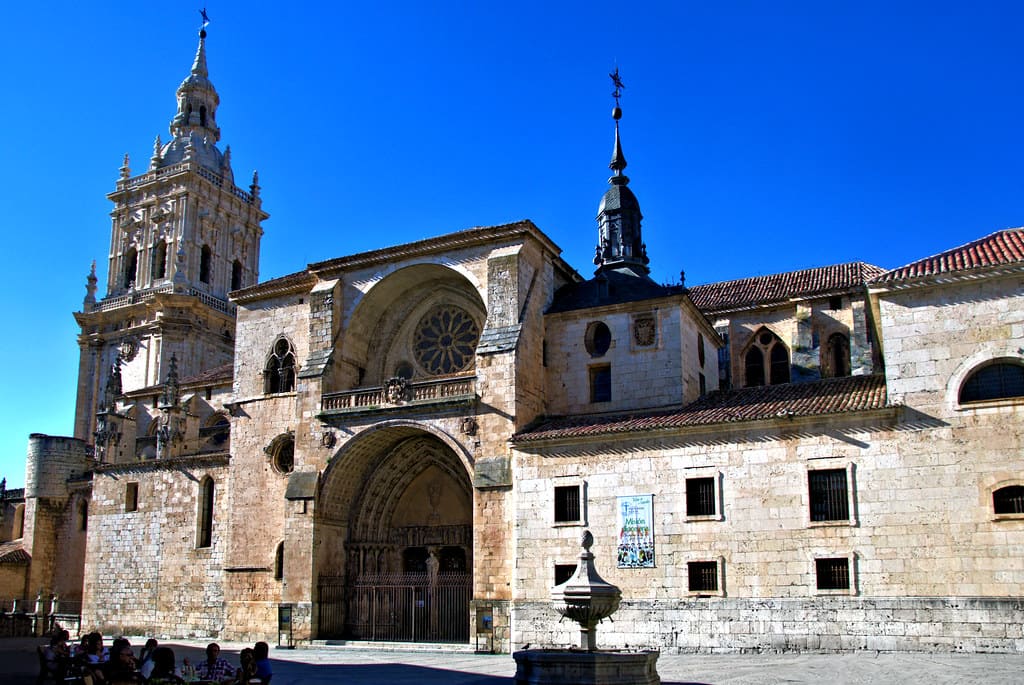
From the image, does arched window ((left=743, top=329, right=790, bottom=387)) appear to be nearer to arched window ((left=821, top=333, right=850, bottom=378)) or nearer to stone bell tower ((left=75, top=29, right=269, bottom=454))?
arched window ((left=821, top=333, right=850, bottom=378))

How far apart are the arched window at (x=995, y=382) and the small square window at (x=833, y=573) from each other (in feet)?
12.8

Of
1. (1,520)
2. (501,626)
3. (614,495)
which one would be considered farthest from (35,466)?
(614,495)

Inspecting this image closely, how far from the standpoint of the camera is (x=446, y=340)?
89.7 ft

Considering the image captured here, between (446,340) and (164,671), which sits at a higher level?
(446,340)

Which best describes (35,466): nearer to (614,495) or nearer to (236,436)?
(236,436)

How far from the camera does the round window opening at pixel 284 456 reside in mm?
27359

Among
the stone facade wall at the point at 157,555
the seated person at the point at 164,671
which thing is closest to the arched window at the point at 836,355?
the stone facade wall at the point at 157,555

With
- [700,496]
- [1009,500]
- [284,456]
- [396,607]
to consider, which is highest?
[284,456]

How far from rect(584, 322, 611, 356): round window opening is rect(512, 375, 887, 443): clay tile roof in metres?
2.21

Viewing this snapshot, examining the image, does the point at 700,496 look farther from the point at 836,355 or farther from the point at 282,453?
the point at 282,453

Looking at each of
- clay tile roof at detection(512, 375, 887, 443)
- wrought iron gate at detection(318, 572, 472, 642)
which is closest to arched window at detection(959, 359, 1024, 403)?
clay tile roof at detection(512, 375, 887, 443)

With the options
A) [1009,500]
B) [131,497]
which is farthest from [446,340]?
[1009,500]

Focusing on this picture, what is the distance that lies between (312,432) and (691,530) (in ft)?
35.9

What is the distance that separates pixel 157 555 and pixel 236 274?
1051 inches
